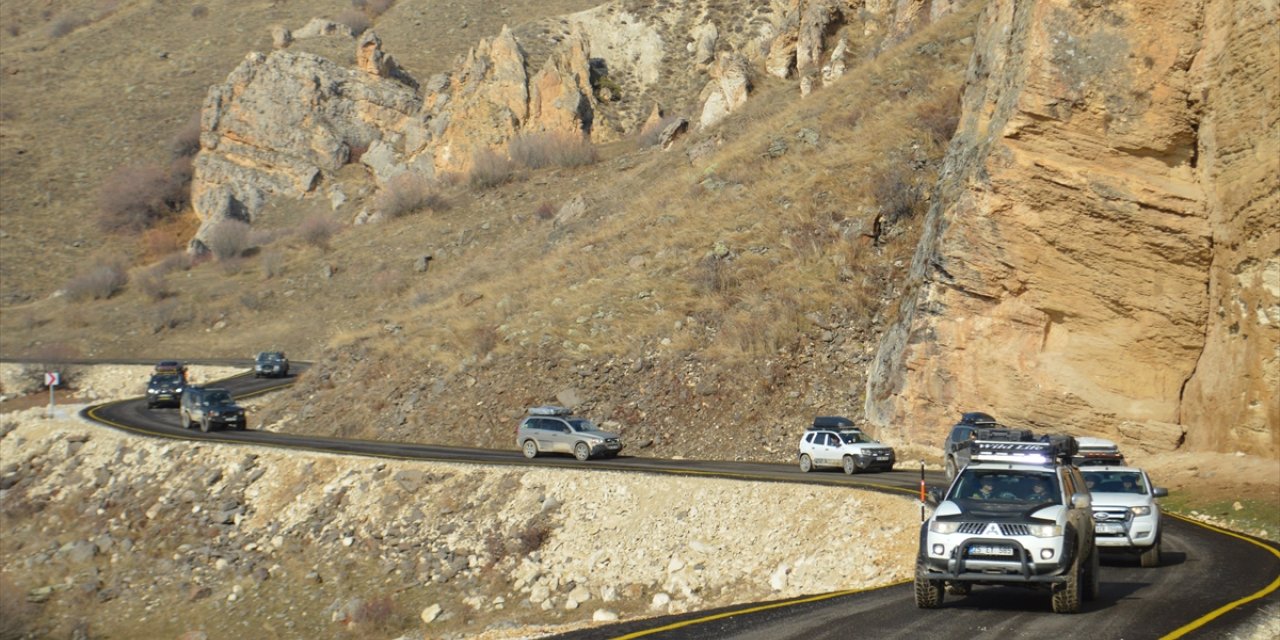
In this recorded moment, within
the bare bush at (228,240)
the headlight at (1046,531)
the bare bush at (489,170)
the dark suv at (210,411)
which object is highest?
the bare bush at (489,170)

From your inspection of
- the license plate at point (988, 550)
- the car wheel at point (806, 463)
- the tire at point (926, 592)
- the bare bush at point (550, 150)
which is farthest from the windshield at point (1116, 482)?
the bare bush at point (550, 150)

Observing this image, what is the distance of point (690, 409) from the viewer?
1497 inches

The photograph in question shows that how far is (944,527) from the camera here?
12.6m

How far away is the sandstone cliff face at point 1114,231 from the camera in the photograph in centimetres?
2905

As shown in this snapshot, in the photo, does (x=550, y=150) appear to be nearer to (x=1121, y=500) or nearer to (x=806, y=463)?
(x=806, y=463)

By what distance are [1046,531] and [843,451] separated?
18.1 meters

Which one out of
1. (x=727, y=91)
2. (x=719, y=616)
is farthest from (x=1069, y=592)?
(x=727, y=91)

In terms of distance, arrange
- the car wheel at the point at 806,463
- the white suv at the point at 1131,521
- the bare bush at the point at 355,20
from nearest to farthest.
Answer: the white suv at the point at 1131,521 → the car wheel at the point at 806,463 → the bare bush at the point at 355,20

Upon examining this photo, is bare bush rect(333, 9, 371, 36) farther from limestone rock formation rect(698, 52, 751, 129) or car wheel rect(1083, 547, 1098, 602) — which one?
car wheel rect(1083, 547, 1098, 602)

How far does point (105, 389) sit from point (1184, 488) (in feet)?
191

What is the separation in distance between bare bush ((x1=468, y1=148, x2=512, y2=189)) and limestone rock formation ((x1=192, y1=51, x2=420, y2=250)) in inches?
616

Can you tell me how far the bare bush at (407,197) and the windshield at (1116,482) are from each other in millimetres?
62879

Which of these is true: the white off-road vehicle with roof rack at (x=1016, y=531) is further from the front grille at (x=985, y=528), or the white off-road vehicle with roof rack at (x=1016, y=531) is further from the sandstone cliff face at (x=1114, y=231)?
the sandstone cliff face at (x=1114, y=231)

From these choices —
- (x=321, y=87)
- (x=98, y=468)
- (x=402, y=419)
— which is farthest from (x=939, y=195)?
(x=321, y=87)
